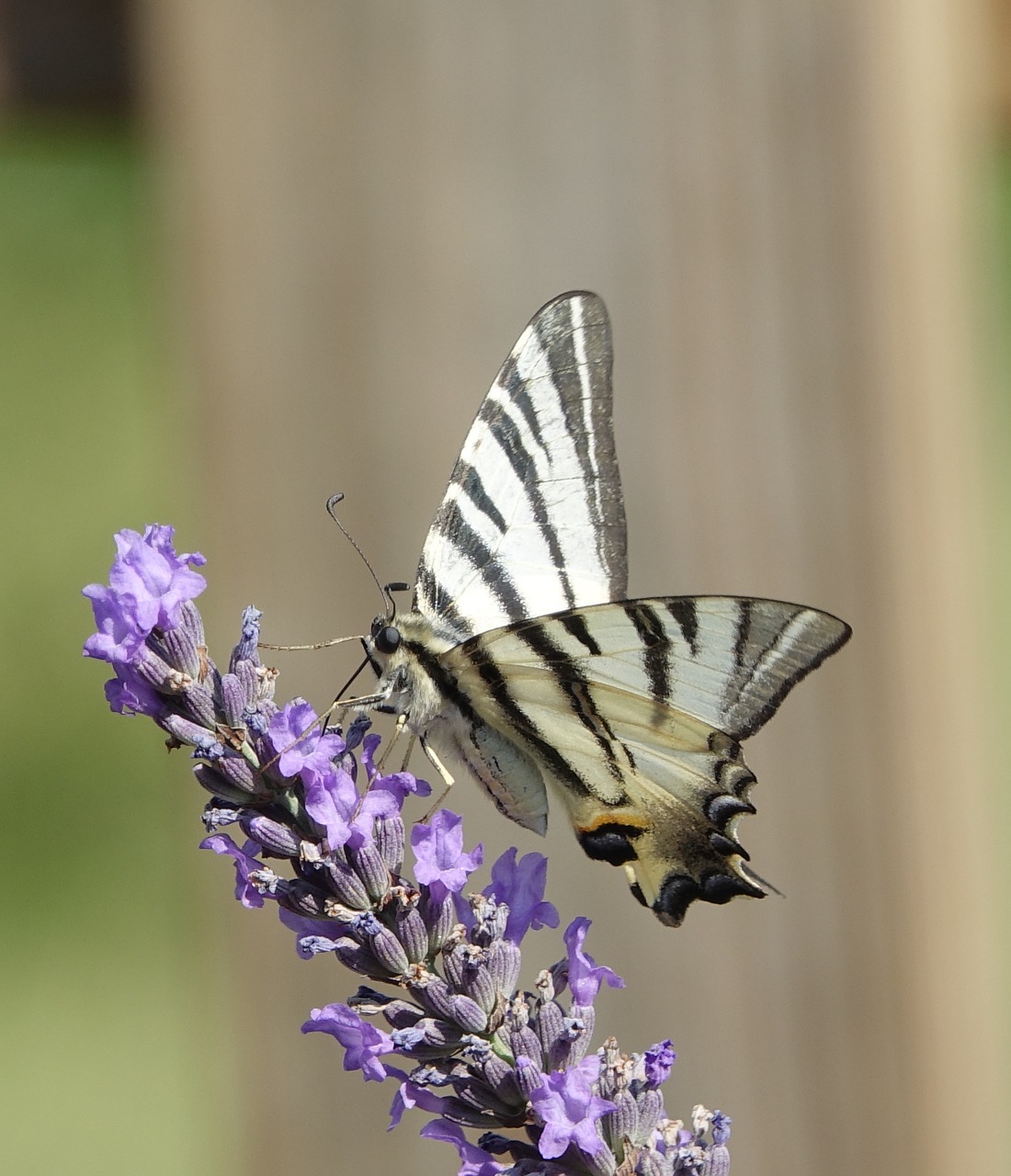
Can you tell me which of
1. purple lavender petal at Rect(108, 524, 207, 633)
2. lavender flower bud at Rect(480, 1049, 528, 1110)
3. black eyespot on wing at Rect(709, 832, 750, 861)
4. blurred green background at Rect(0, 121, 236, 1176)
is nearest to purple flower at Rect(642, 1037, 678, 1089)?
lavender flower bud at Rect(480, 1049, 528, 1110)

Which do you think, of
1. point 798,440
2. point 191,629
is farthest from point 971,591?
point 191,629

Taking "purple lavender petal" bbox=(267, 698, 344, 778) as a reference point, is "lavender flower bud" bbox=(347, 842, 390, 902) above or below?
below

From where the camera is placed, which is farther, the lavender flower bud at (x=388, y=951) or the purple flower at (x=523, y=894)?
the purple flower at (x=523, y=894)

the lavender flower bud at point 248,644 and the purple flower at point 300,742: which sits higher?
the lavender flower bud at point 248,644

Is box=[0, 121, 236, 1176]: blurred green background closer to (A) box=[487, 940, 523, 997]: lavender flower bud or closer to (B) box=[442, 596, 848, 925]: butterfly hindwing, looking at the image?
(B) box=[442, 596, 848, 925]: butterfly hindwing

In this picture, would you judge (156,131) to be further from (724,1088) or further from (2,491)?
(724,1088)

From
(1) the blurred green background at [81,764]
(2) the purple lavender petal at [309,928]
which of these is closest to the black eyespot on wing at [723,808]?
(2) the purple lavender petal at [309,928]

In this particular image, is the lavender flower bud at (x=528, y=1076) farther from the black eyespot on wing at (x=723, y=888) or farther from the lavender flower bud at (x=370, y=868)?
the black eyespot on wing at (x=723, y=888)
